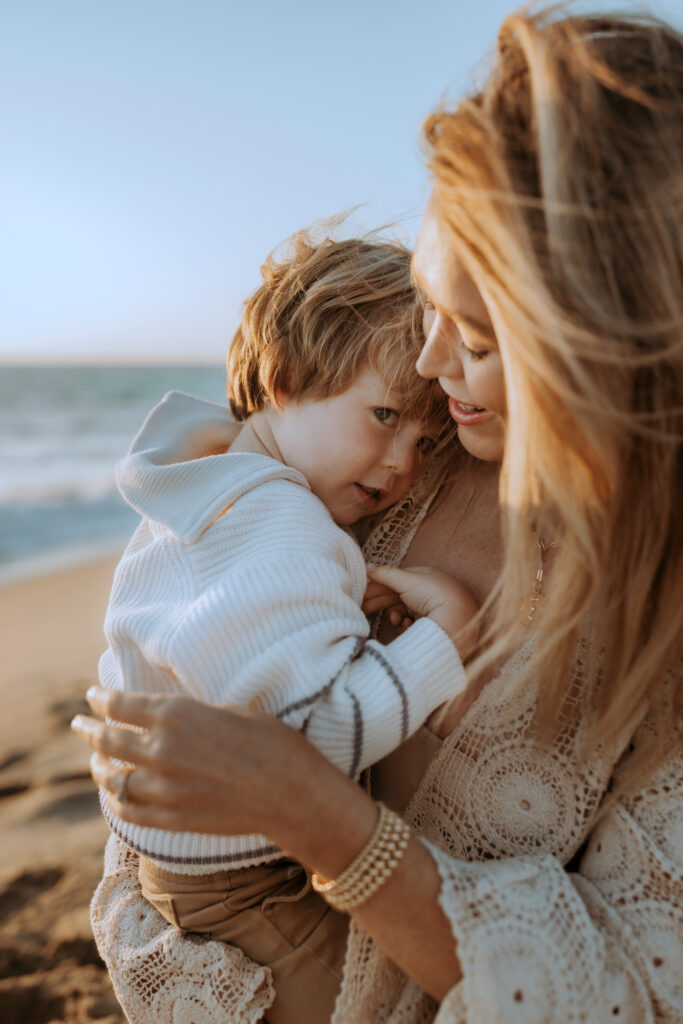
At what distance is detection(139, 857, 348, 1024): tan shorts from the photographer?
1.53 metres

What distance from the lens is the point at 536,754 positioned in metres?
1.47

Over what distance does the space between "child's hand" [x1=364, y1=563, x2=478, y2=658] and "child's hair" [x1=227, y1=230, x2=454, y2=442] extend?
42 centimetres

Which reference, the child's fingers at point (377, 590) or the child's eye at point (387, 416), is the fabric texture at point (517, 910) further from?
the child's eye at point (387, 416)

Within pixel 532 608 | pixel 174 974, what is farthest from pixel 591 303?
pixel 174 974

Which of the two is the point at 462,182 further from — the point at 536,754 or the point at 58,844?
the point at 58,844

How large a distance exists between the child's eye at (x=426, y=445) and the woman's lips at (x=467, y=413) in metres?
0.28

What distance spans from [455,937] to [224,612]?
2.23 ft

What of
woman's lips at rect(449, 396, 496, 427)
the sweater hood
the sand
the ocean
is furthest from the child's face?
the ocean

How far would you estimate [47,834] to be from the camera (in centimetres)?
321

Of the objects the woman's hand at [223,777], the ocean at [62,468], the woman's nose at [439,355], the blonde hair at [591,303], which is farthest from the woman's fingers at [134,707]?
the ocean at [62,468]

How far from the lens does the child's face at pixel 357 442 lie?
193cm

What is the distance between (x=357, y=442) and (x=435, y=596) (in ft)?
1.53

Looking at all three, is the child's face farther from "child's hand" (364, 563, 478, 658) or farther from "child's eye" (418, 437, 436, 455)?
"child's hand" (364, 563, 478, 658)

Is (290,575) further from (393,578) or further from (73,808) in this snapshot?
(73,808)
